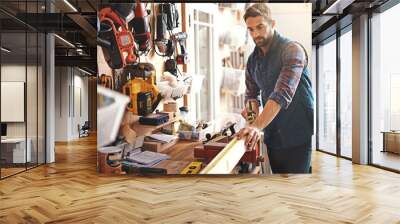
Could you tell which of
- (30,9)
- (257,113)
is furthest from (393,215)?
(30,9)

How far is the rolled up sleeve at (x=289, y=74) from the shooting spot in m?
5.71

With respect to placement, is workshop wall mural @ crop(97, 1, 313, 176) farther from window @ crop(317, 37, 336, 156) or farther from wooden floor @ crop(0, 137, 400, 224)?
window @ crop(317, 37, 336, 156)

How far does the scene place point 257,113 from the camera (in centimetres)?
577

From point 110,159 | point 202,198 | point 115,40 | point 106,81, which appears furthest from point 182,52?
point 202,198

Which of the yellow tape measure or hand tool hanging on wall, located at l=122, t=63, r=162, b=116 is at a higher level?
hand tool hanging on wall, located at l=122, t=63, r=162, b=116

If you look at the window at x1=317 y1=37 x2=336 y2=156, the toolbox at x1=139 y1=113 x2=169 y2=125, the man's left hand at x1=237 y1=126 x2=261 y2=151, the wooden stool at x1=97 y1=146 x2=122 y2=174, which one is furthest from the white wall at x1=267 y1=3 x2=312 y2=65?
the window at x1=317 y1=37 x2=336 y2=156

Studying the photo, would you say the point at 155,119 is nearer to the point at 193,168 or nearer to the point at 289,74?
the point at 193,168

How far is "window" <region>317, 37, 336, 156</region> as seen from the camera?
897 centimetres

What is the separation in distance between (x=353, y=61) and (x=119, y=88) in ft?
15.5

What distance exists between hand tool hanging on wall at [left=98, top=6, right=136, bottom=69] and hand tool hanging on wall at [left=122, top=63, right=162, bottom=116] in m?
0.17

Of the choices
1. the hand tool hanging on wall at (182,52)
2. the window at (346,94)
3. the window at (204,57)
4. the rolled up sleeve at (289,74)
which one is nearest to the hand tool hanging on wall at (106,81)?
the hand tool hanging on wall at (182,52)

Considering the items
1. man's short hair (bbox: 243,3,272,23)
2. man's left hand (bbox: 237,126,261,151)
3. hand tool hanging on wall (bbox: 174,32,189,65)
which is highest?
man's short hair (bbox: 243,3,272,23)

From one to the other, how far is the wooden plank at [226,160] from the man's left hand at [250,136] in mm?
78

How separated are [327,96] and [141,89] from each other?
5.57 metres
